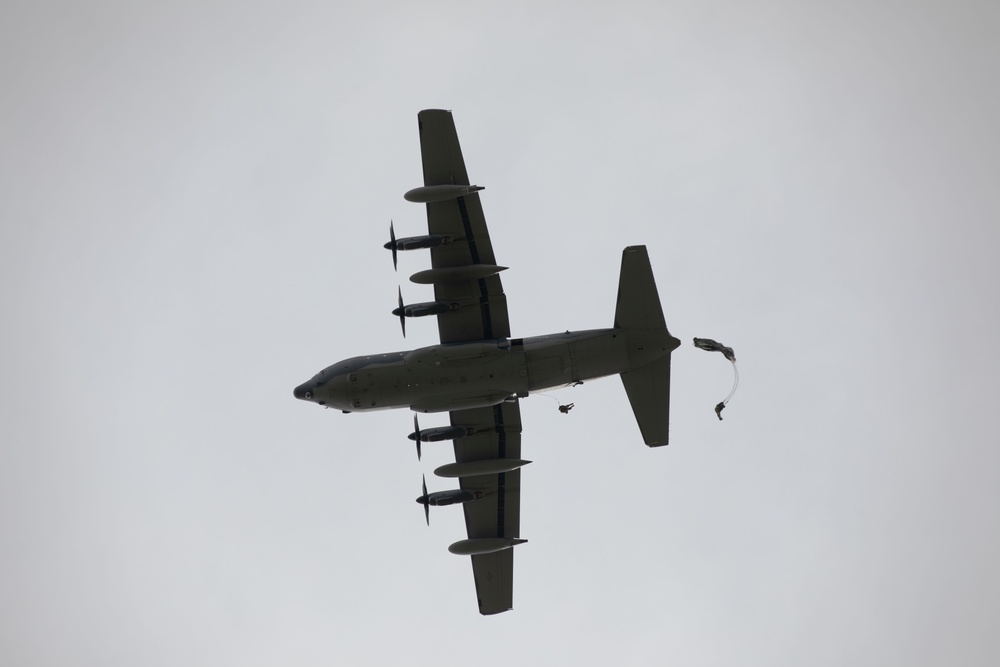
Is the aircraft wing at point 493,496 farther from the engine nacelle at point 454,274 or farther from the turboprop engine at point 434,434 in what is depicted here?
the engine nacelle at point 454,274

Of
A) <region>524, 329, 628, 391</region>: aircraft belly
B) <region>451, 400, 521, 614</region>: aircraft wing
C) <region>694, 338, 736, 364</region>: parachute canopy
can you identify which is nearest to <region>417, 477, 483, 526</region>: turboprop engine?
<region>451, 400, 521, 614</region>: aircraft wing

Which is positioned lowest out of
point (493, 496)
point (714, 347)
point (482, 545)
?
point (482, 545)

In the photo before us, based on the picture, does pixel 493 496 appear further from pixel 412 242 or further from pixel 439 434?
pixel 412 242

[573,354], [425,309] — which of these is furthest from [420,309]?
[573,354]

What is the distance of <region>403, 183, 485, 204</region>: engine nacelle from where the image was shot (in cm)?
3556

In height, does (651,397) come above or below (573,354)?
below

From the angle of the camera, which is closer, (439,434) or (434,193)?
(434,193)

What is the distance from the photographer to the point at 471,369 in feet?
121

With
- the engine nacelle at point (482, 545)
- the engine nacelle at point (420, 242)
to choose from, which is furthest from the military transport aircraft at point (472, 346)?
the engine nacelle at point (482, 545)

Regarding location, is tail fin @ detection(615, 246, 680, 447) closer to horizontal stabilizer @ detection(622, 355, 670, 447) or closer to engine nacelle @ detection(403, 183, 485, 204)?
horizontal stabilizer @ detection(622, 355, 670, 447)

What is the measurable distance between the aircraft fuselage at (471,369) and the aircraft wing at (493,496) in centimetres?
290

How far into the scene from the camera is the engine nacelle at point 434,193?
35562 mm

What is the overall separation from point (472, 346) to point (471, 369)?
3.11 ft

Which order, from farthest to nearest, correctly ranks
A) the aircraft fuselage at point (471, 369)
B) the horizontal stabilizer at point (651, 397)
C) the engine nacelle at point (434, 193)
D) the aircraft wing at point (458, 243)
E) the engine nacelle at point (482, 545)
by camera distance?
the engine nacelle at point (482, 545), the horizontal stabilizer at point (651, 397), the aircraft fuselage at point (471, 369), the aircraft wing at point (458, 243), the engine nacelle at point (434, 193)
